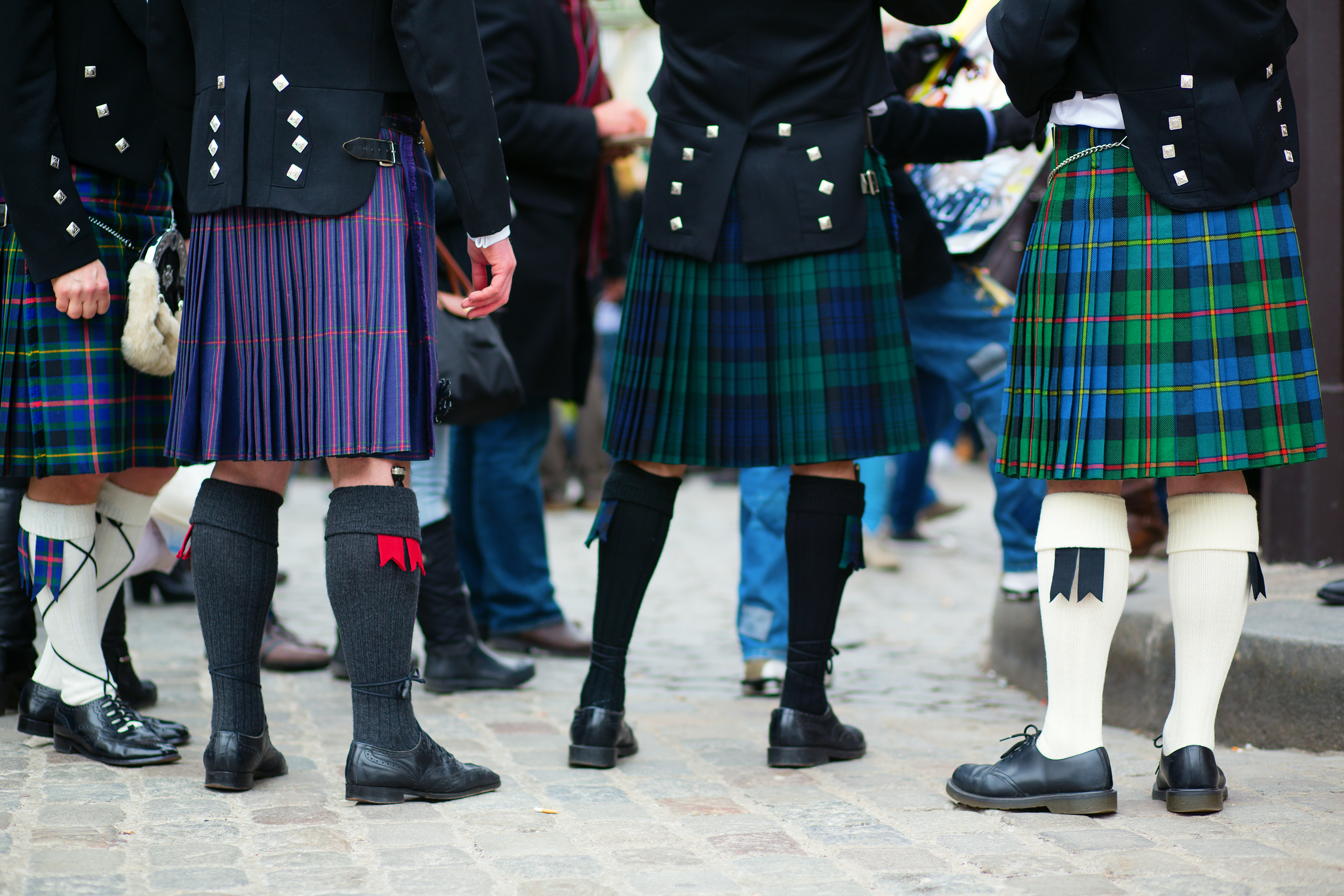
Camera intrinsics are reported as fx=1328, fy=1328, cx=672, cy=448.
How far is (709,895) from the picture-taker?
1.94m

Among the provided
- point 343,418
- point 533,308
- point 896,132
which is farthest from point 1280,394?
point 533,308

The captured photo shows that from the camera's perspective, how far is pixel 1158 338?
2314 millimetres

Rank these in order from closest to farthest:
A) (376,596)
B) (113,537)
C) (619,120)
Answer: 1. (376,596)
2. (113,537)
3. (619,120)

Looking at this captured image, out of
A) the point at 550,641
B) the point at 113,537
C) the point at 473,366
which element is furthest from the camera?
the point at 550,641

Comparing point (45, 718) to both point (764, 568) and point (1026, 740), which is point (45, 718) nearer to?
point (764, 568)

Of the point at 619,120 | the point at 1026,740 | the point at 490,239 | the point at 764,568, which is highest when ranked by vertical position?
the point at 619,120

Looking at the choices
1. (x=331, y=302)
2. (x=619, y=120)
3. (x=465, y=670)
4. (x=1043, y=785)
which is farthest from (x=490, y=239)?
(x=619, y=120)

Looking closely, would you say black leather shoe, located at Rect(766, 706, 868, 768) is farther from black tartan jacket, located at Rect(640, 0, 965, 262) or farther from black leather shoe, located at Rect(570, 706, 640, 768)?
black tartan jacket, located at Rect(640, 0, 965, 262)

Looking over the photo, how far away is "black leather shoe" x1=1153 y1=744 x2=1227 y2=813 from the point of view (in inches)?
91.2

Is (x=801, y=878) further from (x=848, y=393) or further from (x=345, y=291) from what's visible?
(x=345, y=291)

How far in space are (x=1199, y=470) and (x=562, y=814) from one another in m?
1.27

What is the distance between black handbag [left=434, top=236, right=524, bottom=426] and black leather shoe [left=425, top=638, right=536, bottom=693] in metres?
0.62

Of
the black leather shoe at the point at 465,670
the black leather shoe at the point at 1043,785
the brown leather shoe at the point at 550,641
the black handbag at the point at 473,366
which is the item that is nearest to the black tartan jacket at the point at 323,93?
the black handbag at the point at 473,366

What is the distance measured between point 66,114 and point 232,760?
1.36m
